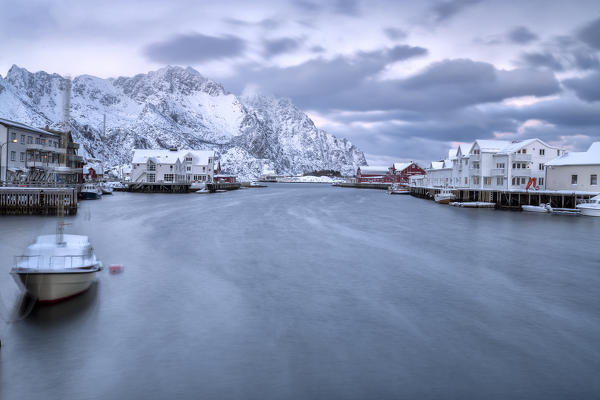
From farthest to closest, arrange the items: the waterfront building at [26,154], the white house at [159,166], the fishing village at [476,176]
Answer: the white house at [159,166] → the waterfront building at [26,154] → the fishing village at [476,176]

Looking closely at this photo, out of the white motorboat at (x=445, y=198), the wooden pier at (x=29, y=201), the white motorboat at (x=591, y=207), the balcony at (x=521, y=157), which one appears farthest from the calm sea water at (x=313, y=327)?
the white motorboat at (x=445, y=198)

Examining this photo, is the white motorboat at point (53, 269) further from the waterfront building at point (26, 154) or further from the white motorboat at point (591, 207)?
the white motorboat at point (591, 207)

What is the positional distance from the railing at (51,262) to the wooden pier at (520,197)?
64845mm

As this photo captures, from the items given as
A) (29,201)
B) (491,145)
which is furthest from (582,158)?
(29,201)

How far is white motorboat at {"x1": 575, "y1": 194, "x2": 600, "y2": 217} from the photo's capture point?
55528mm

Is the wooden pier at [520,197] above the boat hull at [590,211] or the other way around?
above

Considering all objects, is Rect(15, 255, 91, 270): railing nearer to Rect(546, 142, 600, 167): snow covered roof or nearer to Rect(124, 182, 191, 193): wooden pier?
Rect(546, 142, 600, 167): snow covered roof

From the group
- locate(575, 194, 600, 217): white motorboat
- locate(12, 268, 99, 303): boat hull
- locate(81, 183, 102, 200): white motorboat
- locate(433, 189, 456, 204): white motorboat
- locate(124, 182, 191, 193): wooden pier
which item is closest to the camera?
locate(12, 268, 99, 303): boat hull

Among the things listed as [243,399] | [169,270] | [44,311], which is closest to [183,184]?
[169,270]

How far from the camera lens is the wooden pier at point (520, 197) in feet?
205

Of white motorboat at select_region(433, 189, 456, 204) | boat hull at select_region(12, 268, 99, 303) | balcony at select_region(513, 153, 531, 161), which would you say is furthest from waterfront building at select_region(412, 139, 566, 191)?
boat hull at select_region(12, 268, 99, 303)

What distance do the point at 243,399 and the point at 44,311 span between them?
920 centimetres

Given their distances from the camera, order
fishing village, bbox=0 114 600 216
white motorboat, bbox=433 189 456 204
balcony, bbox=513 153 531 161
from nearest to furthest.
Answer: fishing village, bbox=0 114 600 216 < balcony, bbox=513 153 531 161 < white motorboat, bbox=433 189 456 204

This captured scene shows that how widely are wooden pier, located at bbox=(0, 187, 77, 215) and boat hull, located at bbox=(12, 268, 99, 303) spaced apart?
116 feet
